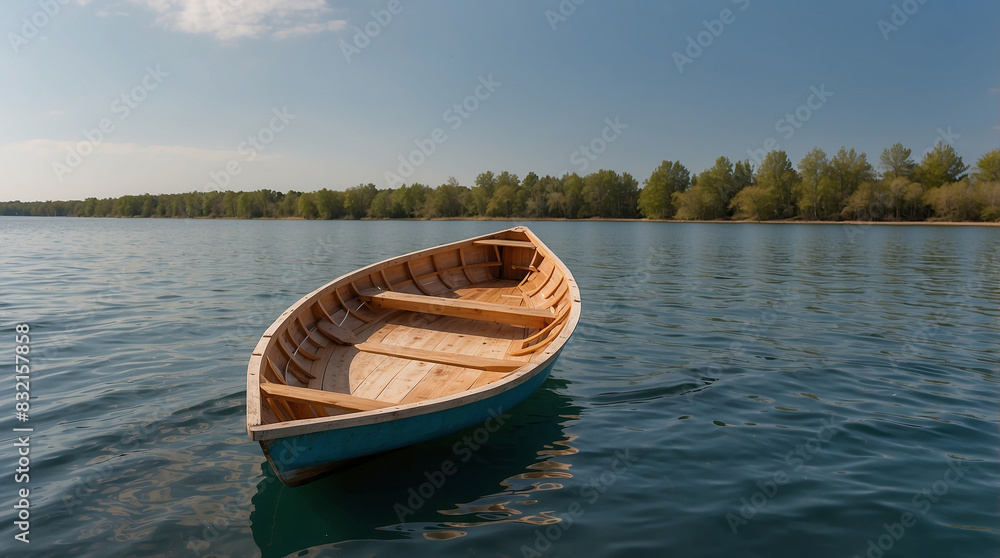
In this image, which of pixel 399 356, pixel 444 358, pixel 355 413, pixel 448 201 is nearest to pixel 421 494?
pixel 355 413

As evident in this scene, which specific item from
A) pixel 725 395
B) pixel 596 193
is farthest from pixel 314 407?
pixel 596 193

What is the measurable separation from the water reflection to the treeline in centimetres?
7768

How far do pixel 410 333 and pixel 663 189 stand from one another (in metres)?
86.1

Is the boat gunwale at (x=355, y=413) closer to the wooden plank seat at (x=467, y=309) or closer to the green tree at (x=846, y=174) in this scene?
the wooden plank seat at (x=467, y=309)

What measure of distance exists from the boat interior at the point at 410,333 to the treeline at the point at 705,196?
243 ft

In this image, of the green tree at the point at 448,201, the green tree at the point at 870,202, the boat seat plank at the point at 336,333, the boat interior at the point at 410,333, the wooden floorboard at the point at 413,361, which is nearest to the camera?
the boat interior at the point at 410,333

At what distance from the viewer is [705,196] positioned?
79125 millimetres

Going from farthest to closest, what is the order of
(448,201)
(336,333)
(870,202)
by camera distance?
(448,201)
(870,202)
(336,333)

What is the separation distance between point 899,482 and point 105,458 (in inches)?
287

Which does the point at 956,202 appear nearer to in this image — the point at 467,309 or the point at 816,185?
the point at 816,185

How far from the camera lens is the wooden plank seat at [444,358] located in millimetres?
5566

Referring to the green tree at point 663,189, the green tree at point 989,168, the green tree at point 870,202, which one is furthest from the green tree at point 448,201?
the green tree at point 989,168

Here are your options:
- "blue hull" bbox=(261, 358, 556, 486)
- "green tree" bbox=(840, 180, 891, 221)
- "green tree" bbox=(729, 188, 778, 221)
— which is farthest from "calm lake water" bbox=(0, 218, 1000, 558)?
"green tree" bbox=(840, 180, 891, 221)

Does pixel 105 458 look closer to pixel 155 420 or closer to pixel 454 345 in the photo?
pixel 155 420
